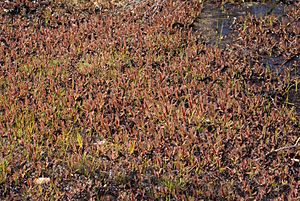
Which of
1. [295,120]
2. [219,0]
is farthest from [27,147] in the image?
[219,0]

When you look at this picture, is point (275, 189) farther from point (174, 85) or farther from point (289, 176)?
point (174, 85)

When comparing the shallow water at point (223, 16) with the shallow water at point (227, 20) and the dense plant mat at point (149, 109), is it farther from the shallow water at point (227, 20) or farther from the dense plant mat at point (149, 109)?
the dense plant mat at point (149, 109)

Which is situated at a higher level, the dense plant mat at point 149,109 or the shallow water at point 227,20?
the shallow water at point 227,20

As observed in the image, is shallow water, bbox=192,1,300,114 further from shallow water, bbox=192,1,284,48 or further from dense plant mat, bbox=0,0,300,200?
dense plant mat, bbox=0,0,300,200

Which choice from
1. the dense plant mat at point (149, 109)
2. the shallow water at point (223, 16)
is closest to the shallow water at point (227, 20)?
the shallow water at point (223, 16)

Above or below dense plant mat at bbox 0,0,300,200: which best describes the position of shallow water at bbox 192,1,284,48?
above

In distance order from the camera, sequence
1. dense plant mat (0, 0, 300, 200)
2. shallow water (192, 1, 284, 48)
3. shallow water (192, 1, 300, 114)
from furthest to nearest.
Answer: shallow water (192, 1, 284, 48) < shallow water (192, 1, 300, 114) < dense plant mat (0, 0, 300, 200)

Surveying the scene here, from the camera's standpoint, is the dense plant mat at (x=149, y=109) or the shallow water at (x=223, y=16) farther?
the shallow water at (x=223, y=16)

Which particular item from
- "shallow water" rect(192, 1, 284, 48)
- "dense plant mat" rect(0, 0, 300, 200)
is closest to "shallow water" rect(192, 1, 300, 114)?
"shallow water" rect(192, 1, 284, 48)

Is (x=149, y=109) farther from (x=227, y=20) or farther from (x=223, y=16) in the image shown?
(x=223, y=16)

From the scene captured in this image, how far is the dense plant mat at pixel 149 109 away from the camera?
5836 millimetres

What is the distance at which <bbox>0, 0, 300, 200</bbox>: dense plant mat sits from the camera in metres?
5.84

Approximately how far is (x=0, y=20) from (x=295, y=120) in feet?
24.3

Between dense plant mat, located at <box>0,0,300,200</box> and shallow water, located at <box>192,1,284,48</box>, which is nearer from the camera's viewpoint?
dense plant mat, located at <box>0,0,300,200</box>
